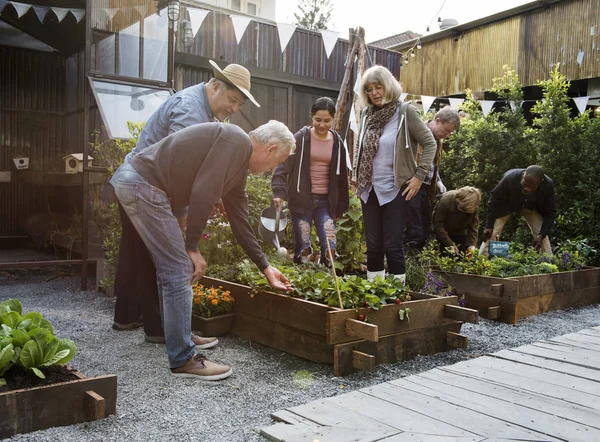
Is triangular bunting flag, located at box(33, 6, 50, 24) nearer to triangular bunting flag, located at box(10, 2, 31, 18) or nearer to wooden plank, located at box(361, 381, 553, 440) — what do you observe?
triangular bunting flag, located at box(10, 2, 31, 18)

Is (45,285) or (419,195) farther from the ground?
(419,195)

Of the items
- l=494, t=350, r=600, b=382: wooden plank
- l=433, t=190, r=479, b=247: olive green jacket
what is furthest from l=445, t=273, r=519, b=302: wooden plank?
l=494, t=350, r=600, b=382: wooden plank

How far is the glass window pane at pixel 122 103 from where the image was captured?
5.97 meters

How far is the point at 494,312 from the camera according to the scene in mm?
4910

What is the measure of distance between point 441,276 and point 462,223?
3.90 feet

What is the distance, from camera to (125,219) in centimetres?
390

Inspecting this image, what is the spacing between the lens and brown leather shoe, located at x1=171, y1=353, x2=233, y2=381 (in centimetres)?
304

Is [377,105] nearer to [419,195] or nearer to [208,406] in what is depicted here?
[419,195]

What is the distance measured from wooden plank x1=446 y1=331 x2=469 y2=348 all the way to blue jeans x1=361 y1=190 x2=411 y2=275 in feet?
1.86

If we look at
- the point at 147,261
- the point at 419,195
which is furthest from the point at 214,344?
the point at 419,195

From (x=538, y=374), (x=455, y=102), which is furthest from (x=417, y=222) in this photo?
(x=455, y=102)

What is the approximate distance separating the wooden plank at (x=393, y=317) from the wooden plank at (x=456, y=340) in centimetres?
10

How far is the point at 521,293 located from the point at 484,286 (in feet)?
1.12

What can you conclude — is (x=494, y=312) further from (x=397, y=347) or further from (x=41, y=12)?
(x=41, y=12)
